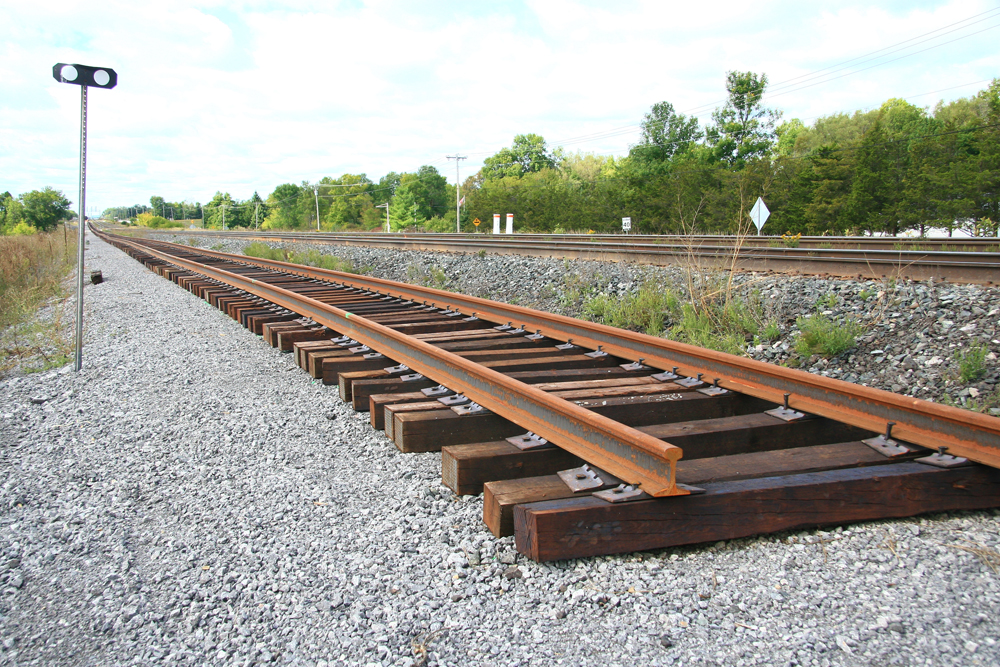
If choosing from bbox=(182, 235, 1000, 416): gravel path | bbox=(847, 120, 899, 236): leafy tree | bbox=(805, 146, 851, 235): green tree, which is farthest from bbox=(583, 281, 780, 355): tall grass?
bbox=(805, 146, 851, 235): green tree

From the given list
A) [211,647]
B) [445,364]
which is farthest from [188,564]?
[445,364]

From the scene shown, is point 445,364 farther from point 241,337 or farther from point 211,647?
point 241,337

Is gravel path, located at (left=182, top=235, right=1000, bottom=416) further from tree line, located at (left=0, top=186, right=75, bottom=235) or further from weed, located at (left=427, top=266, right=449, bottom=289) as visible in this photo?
tree line, located at (left=0, top=186, right=75, bottom=235)

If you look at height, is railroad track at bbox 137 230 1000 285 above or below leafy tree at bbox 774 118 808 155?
below

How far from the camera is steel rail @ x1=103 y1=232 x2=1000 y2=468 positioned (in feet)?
9.83

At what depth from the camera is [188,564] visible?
2.61m

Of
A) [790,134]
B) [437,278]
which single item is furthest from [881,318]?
[790,134]

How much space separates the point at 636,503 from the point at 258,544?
5.13 ft

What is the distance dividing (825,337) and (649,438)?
3978 mm

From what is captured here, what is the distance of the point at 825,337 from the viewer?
5805 millimetres

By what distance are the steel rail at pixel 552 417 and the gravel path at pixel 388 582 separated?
34cm

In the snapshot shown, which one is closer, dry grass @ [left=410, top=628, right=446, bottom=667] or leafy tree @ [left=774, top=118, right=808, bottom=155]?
dry grass @ [left=410, top=628, right=446, bottom=667]

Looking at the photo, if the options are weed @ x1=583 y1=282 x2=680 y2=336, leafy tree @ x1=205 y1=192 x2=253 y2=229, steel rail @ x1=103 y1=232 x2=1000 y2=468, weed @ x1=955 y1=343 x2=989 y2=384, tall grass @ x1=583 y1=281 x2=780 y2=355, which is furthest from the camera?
leafy tree @ x1=205 y1=192 x2=253 y2=229

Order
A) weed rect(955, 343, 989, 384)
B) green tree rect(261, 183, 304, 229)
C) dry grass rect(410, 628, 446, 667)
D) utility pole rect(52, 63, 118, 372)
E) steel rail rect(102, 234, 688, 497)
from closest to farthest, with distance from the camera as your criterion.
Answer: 1. dry grass rect(410, 628, 446, 667)
2. steel rail rect(102, 234, 688, 497)
3. weed rect(955, 343, 989, 384)
4. utility pole rect(52, 63, 118, 372)
5. green tree rect(261, 183, 304, 229)
